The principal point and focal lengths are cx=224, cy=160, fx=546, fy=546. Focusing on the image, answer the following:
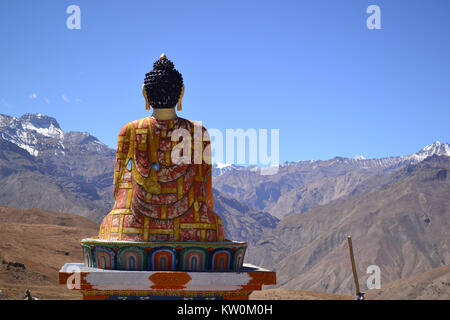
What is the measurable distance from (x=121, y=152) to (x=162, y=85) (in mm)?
1838

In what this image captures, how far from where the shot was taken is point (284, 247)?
5482 inches

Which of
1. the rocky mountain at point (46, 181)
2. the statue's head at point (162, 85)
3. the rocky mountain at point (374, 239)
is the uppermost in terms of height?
the rocky mountain at point (46, 181)

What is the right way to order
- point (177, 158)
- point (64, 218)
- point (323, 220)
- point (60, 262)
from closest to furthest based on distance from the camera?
point (177, 158)
point (60, 262)
point (64, 218)
point (323, 220)

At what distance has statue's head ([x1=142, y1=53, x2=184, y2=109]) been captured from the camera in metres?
12.9

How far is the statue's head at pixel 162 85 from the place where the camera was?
12852 mm

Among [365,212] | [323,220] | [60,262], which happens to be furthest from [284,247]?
[60,262]

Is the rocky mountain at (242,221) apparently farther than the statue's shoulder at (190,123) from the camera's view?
Yes

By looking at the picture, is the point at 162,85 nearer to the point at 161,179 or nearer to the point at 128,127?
the point at 128,127

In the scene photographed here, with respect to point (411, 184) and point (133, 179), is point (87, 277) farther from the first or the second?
point (411, 184)

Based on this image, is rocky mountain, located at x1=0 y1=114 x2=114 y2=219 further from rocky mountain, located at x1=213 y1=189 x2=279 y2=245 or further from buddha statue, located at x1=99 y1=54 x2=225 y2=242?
buddha statue, located at x1=99 y1=54 x2=225 y2=242

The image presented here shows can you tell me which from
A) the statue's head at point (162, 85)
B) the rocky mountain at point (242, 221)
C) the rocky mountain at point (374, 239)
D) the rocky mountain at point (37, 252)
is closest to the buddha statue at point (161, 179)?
the statue's head at point (162, 85)

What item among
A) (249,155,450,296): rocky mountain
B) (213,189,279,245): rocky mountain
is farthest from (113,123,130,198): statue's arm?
(213,189,279,245): rocky mountain

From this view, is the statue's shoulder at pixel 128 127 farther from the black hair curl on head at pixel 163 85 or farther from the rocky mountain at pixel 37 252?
the rocky mountain at pixel 37 252
